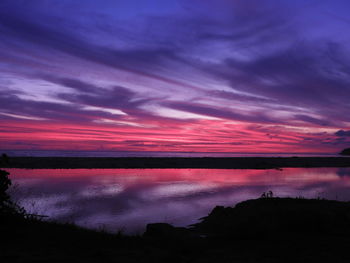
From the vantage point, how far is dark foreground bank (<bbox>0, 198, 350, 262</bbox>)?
8320 millimetres

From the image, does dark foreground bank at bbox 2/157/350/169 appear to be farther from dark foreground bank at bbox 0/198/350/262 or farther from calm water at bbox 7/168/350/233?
dark foreground bank at bbox 0/198/350/262

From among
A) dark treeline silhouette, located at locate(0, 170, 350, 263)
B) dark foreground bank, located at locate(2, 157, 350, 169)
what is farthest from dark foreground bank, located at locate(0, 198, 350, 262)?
dark foreground bank, located at locate(2, 157, 350, 169)

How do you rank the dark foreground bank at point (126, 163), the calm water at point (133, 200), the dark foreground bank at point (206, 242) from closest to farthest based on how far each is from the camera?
1. the dark foreground bank at point (206, 242)
2. the calm water at point (133, 200)
3. the dark foreground bank at point (126, 163)

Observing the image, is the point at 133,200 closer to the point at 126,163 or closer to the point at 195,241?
the point at 195,241

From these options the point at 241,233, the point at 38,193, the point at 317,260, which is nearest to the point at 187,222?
the point at 241,233

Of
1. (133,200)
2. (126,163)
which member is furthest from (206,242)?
(126,163)

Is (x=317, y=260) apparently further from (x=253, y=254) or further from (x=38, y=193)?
(x=38, y=193)

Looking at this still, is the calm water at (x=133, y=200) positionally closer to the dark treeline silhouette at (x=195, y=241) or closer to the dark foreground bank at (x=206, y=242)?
the dark foreground bank at (x=206, y=242)

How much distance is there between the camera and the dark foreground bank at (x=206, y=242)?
27.3ft

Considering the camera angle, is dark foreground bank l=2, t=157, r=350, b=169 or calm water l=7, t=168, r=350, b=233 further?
dark foreground bank l=2, t=157, r=350, b=169

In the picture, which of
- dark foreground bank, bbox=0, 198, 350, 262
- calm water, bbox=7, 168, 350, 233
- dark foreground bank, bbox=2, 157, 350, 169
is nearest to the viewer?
dark foreground bank, bbox=0, 198, 350, 262

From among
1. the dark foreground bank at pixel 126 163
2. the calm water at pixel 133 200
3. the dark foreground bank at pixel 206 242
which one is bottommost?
the calm water at pixel 133 200

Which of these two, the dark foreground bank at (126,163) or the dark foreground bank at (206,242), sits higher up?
the dark foreground bank at (126,163)

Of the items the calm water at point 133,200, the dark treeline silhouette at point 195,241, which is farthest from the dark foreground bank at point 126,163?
the dark treeline silhouette at point 195,241
